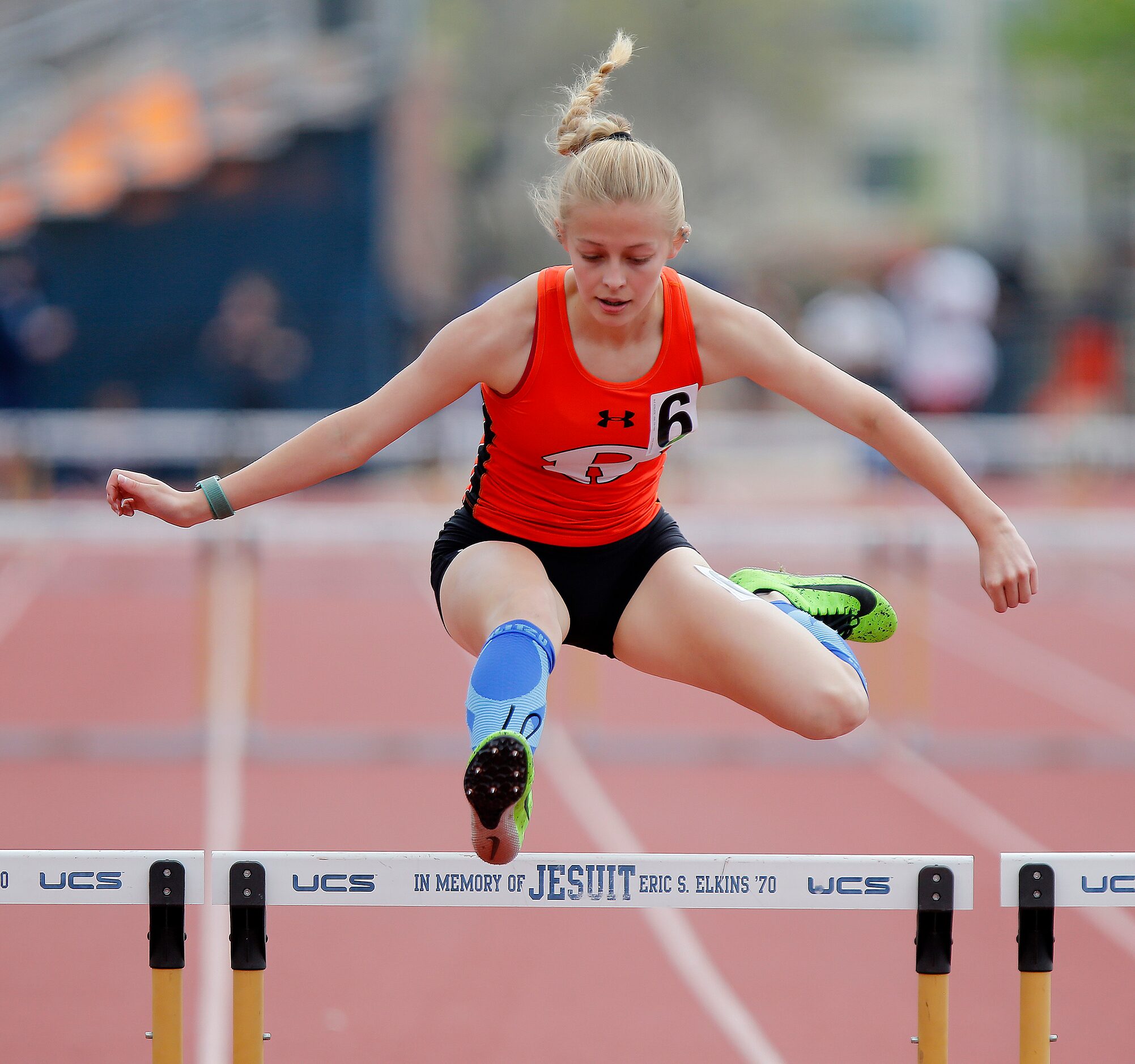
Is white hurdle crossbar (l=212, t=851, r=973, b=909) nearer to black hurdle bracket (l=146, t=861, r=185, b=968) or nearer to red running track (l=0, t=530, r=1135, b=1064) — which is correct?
black hurdle bracket (l=146, t=861, r=185, b=968)

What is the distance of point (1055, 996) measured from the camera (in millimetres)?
4613

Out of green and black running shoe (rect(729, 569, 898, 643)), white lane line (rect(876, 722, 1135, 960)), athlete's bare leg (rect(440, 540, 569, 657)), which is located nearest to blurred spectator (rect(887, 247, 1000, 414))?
white lane line (rect(876, 722, 1135, 960))

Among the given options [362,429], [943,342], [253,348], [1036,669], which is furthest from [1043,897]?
[943,342]

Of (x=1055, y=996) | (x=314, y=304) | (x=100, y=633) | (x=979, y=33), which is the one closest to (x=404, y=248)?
(x=314, y=304)

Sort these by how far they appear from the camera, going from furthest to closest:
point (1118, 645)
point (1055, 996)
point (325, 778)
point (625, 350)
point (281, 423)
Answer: point (281, 423) → point (1118, 645) → point (325, 778) → point (1055, 996) → point (625, 350)

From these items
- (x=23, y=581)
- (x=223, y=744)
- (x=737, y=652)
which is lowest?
(x=737, y=652)

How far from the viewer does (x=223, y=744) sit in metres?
7.00

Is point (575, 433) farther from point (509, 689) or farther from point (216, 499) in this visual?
point (216, 499)

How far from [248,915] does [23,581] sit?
8730 mm

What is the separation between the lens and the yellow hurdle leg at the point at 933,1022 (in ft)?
9.12

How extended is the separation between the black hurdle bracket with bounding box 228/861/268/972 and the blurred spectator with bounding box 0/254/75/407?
1093 centimetres

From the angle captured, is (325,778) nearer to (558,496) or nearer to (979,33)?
(558,496)

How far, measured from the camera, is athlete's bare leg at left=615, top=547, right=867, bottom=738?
2.78 metres

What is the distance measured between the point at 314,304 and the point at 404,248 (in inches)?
106
